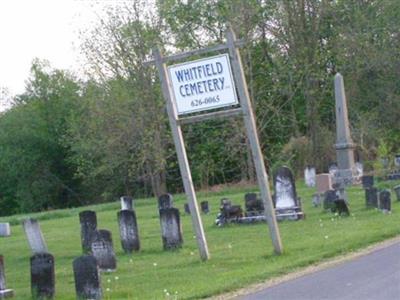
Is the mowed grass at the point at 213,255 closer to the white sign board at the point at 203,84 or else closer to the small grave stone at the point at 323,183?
the white sign board at the point at 203,84

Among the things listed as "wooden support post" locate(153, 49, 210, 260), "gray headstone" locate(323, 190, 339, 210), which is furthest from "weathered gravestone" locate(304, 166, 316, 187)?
"wooden support post" locate(153, 49, 210, 260)

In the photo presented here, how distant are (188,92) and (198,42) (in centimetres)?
3401

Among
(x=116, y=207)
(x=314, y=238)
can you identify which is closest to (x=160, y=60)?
(x=314, y=238)

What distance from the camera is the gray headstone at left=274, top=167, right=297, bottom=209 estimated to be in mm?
22156

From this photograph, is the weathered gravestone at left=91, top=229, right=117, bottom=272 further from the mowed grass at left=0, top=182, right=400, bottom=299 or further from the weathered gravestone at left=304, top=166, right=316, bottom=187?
the weathered gravestone at left=304, top=166, right=316, bottom=187

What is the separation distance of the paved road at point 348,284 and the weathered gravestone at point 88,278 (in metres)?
1.95

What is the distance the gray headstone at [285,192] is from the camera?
2216cm

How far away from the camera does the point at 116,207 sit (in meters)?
37.3

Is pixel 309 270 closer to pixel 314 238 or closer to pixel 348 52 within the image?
pixel 314 238

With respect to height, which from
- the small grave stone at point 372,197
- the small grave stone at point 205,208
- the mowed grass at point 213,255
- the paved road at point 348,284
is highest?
the small grave stone at point 205,208

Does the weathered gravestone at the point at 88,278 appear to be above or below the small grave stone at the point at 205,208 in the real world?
below

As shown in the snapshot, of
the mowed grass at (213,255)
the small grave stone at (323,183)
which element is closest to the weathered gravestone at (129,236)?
the mowed grass at (213,255)

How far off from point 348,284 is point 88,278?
329 centimetres

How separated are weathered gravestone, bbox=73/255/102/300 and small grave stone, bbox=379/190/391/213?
35.3 feet
